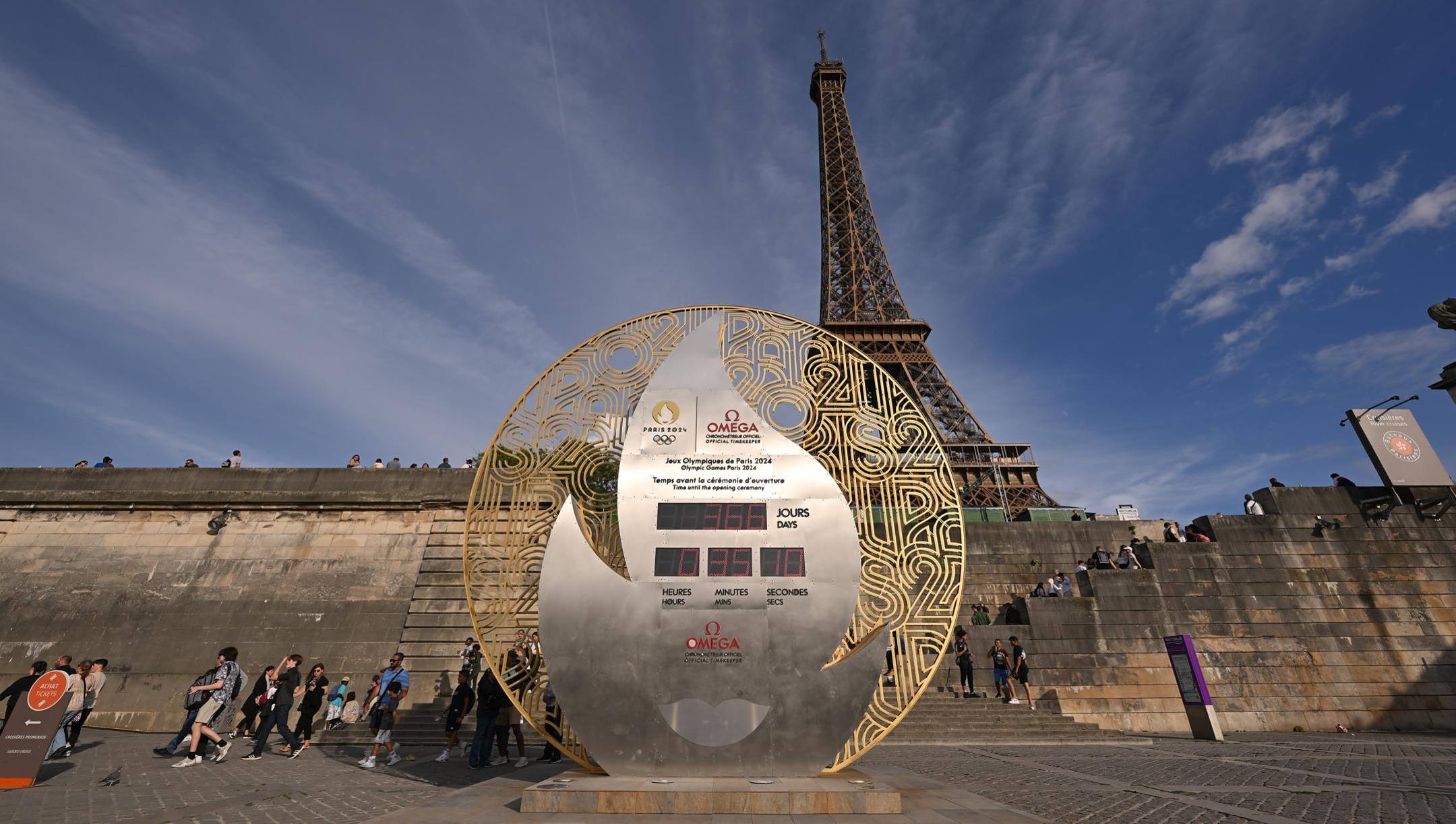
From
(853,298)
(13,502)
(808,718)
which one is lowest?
(808,718)

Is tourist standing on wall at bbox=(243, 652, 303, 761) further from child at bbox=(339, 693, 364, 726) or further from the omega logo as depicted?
the omega logo

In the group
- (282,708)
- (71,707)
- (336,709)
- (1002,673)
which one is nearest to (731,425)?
(282,708)

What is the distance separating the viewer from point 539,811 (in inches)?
215

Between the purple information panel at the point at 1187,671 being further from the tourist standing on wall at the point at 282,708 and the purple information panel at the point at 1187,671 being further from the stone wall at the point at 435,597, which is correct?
the tourist standing on wall at the point at 282,708

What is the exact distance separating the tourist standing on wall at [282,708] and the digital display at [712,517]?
6775 mm

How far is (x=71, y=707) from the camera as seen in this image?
7938 mm

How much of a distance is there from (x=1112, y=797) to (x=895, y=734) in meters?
6.15

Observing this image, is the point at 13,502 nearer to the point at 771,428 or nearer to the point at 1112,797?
the point at 771,428

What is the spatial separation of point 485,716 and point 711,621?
458cm

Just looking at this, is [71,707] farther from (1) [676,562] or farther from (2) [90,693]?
(1) [676,562]

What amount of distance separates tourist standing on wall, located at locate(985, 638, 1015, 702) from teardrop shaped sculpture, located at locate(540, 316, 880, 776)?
8.51 metres

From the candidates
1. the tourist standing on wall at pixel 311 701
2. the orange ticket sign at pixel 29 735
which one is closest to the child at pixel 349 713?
the tourist standing on wall at pixel 311 701

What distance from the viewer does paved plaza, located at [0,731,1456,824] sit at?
18.1ft

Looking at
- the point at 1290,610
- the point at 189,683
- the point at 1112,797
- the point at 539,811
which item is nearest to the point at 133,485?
the point at 189,683
